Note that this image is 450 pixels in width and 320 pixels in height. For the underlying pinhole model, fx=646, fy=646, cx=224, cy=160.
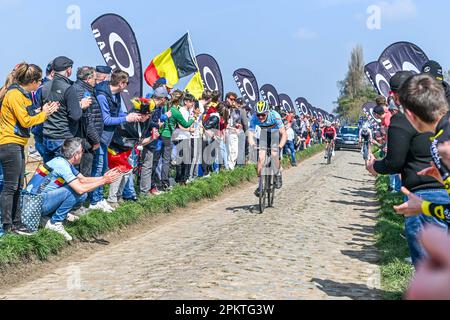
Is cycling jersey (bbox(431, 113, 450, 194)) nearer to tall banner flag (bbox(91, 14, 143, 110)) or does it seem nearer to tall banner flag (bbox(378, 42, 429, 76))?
tall banner flag (bbox(91, 14, 143, 110))

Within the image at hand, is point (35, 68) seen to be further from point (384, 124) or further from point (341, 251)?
point (384, 124)

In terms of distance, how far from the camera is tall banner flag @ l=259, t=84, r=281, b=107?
3772 centimetres

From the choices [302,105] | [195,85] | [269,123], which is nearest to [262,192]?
[269,123]

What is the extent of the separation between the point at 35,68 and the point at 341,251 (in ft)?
15.4

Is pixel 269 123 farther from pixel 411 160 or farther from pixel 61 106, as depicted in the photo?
pixel 411 160

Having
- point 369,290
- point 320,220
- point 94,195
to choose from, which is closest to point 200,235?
point 94,195

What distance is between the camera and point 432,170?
4102 millimetres

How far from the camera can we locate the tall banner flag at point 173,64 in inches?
615

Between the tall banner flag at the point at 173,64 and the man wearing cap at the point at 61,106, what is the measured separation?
6.03m

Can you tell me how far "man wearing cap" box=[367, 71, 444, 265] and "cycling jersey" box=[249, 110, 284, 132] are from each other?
771 cm

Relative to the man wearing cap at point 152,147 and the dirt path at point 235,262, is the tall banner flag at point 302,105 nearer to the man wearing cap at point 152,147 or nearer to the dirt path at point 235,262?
the dirt path at point 235,262

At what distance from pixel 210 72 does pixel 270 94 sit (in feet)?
48.4

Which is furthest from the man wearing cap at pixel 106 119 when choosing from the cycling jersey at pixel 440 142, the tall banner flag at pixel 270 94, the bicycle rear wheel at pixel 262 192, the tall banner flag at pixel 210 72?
the tall banner flag at pixel 270 94

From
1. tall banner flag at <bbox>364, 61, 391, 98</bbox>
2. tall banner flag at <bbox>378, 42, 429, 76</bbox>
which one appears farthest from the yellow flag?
tall banner flag at <bbox>378, 42, 429, 76</bbox>
